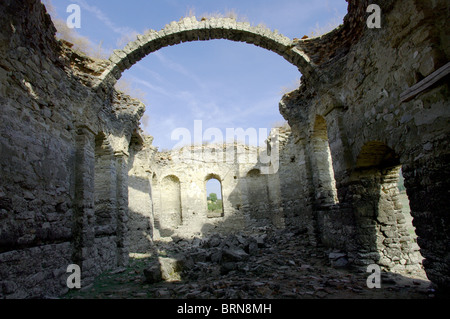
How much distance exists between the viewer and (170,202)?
15.4m

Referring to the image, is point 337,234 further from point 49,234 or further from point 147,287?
point 49,234

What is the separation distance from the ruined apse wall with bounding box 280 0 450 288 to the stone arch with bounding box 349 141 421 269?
0.02 metres

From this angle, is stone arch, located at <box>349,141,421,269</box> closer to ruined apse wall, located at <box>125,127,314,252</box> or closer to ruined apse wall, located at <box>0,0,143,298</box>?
ruined apse wall, located at <box>0,0,143,298</box>

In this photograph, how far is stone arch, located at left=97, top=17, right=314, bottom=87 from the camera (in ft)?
21.7

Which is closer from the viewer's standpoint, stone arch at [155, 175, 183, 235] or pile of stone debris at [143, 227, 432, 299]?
pile of stone debris at [143, 227, 432, 299]

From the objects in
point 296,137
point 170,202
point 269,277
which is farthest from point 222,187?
point 269,277

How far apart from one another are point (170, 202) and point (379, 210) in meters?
12.4

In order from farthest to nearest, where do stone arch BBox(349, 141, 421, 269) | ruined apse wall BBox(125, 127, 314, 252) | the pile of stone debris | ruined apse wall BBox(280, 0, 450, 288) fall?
1. ruined apse wall BBox(125, 127, 314, 252)
2. stone arch BBox(349, 141, 421, 269)
3. the pile of stone debris
4. ruined apse wall BBox(280, 0, 450, 288)

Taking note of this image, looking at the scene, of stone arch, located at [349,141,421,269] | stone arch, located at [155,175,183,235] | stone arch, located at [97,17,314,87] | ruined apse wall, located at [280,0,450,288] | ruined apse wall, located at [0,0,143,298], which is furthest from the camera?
stone arch, located at [155,175,183,235]

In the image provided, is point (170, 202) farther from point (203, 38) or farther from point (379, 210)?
point (379, 210)

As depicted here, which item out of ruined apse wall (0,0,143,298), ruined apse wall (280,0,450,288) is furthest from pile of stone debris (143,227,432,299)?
ruined apse wall (0,0,143,298)

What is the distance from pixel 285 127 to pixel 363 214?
8.10 meters

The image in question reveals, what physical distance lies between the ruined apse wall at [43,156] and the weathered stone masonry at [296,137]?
2cm

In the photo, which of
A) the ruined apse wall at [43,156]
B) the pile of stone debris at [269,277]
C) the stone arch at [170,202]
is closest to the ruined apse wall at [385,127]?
the pile of stone debris at [269,277]
